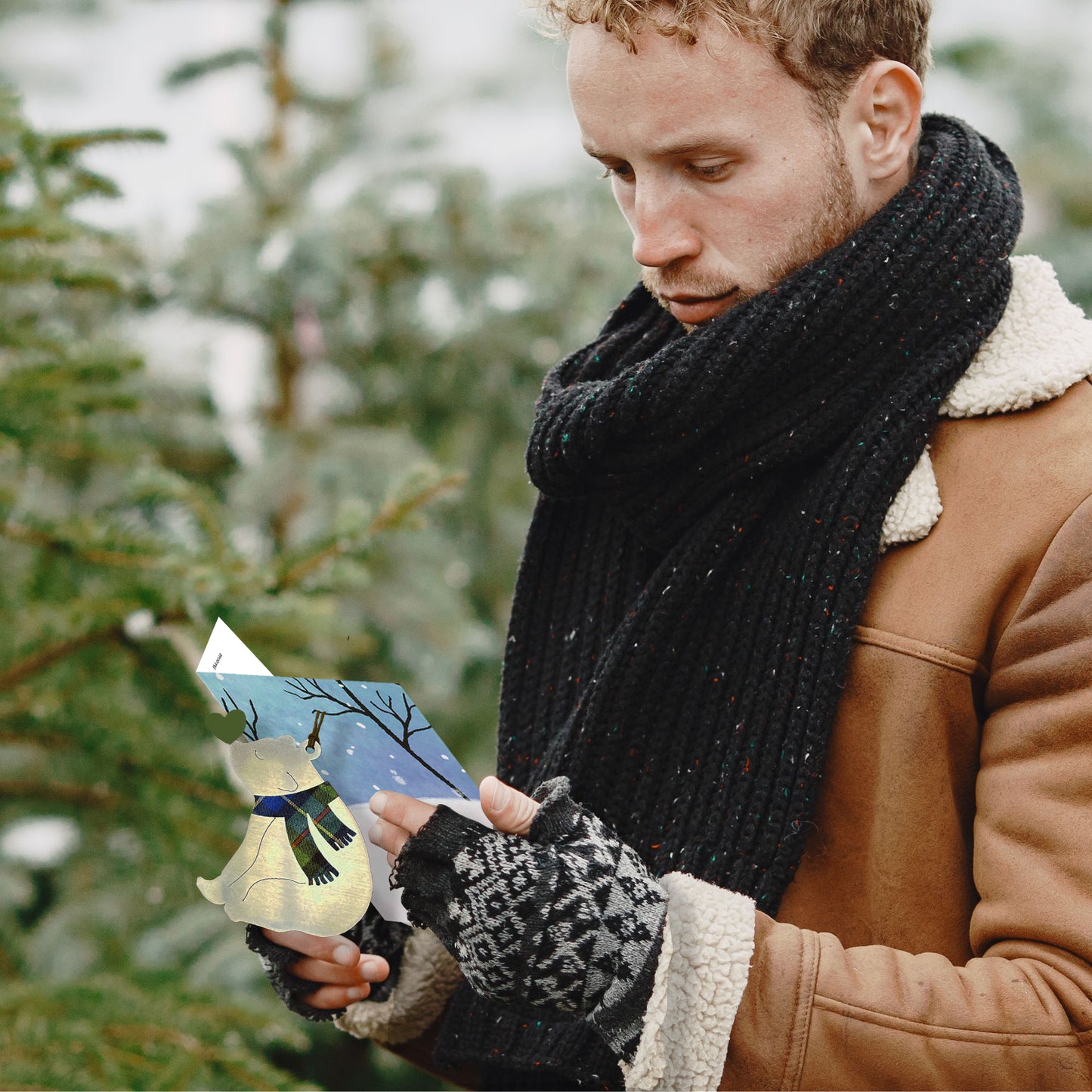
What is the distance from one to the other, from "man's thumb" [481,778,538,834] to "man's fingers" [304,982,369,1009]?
0.34 m

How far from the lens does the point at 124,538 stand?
1507 millimetres

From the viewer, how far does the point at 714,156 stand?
102 cm

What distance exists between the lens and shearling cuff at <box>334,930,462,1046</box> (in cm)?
119

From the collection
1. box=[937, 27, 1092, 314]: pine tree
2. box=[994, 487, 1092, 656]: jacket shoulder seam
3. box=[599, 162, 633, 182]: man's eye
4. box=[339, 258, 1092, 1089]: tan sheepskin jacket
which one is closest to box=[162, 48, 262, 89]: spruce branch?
box=[599, 162, 633, 182]: man's eye

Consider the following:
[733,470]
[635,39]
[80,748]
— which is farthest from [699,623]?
[80,748]

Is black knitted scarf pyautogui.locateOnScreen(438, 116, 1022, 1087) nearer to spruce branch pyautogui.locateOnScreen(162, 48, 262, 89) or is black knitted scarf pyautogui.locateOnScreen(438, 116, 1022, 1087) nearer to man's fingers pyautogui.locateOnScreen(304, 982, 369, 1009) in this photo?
man's fingers pyautogui.locateOnScreen(304, 982, 369, 1009)

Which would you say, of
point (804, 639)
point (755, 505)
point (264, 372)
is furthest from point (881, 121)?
point (264, 372)

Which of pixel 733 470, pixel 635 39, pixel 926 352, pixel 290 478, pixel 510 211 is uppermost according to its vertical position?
pixel 510 211

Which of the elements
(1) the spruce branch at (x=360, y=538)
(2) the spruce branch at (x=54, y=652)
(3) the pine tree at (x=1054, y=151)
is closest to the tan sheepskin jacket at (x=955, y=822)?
(1) the spruce branch at (x=360, y=538)

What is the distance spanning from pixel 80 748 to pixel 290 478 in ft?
2.78

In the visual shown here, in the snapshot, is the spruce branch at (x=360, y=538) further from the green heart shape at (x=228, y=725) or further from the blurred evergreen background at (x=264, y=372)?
the green heart shape at (x=228, y=725)

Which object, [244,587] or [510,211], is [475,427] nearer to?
[510,211]

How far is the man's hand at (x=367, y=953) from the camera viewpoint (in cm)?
89

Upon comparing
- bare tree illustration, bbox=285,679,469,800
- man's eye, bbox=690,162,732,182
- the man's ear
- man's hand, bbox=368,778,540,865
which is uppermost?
the man's ear
